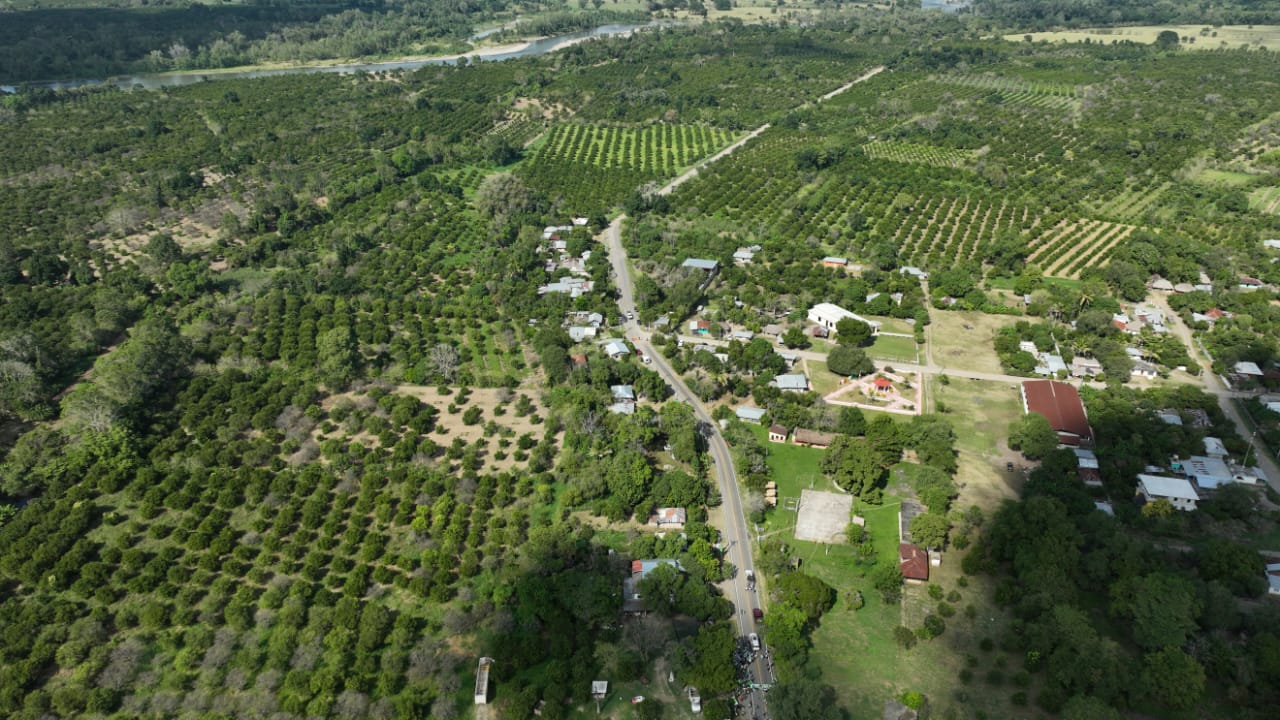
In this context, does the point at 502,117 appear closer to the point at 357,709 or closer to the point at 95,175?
the point at 95,175

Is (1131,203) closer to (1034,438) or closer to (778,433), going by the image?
(1034,438)

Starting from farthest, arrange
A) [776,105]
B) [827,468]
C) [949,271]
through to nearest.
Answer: [776,105]
[949,271]
[827,468]

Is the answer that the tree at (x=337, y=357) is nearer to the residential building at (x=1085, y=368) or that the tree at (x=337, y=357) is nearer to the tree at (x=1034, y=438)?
the tree at (x=1034, y=438)

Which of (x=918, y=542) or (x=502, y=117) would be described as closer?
(x=918, y=542)

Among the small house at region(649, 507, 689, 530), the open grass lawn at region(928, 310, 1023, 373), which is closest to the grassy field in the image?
the open grass lawn at region(928, 310, 1023, 373)

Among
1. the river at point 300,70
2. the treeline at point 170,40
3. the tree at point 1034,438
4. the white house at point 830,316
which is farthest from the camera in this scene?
the treeline at point 170,40

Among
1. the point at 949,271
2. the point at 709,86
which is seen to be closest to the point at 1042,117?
the point at 709,86

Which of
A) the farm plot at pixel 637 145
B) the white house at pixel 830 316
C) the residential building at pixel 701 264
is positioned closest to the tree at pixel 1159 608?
the white house at pixel 830 316
